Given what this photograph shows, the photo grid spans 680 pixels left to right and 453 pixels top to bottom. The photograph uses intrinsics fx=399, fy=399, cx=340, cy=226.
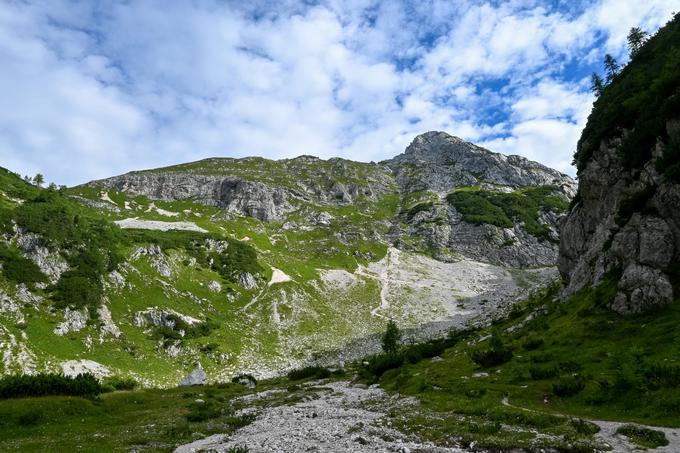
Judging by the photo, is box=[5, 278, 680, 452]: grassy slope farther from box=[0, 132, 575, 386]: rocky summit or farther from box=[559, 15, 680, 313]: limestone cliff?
box=[0, 132, 575, 386]: rocky summit

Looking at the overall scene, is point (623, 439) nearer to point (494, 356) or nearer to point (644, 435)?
point (644, 435)

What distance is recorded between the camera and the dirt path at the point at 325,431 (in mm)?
19359

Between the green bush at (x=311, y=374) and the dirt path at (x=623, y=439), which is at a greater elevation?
the dirt path at (x=623, y=439)

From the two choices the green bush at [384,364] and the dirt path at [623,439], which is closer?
the dirt path at [623,439]

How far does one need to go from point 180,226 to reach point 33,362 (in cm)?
14206

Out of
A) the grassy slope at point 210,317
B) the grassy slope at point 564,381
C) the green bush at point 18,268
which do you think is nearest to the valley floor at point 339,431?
the grassy slope at point 564,381

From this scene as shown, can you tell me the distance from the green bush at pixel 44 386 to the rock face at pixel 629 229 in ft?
169

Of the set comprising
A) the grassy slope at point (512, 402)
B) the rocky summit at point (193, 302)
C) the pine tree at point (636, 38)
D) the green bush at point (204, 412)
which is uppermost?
the pine tree at point (636, 38)

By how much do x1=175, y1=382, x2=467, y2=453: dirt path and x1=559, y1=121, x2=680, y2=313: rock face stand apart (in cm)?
2530

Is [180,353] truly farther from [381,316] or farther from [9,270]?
[381,316]

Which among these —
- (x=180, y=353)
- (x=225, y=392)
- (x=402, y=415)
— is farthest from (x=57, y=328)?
(x=402, y=415)

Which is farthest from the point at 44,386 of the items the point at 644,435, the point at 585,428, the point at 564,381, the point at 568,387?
the point at 644,435

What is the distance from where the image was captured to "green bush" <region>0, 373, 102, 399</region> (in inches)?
1288

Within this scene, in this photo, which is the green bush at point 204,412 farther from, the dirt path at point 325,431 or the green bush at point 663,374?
the green bush at point 663,374
